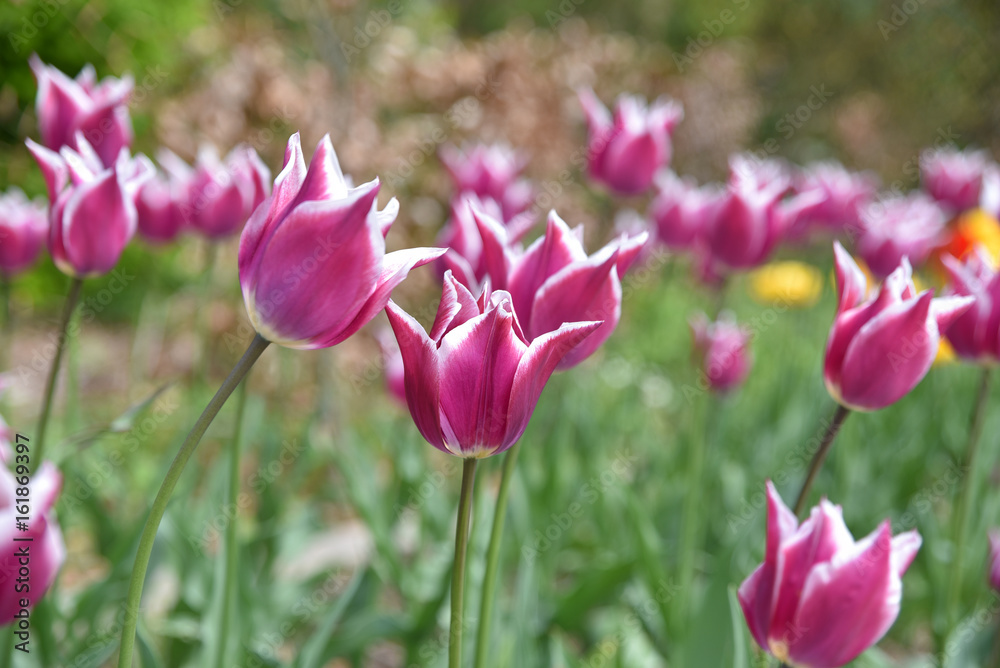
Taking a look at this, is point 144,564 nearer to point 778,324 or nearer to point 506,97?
point 506,97

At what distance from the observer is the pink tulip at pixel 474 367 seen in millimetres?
679

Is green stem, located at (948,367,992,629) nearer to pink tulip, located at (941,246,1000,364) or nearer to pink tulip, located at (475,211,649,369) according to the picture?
pink tulip, located at (941,246,1000,364)

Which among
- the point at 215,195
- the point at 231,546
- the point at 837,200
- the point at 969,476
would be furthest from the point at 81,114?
the point at 837,200

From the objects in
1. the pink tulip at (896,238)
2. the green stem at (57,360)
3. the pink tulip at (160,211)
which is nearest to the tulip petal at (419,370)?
the green stem at (57,360)

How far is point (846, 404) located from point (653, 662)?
1.22 m

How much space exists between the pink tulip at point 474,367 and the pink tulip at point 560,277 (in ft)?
0.41

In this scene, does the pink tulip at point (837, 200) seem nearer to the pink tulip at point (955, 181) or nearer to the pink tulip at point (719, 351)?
the pink tulip at point (955, 181)

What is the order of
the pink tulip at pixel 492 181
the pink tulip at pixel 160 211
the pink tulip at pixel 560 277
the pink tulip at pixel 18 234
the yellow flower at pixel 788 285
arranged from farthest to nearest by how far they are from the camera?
the yellow flower at pixel 788 285
the pink tulip at pixel 492 181
the pink tulip at pixel 160 211
the pink tulip at pixel 18 234
the pink tulip at pixel 560 277

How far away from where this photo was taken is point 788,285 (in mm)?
5207

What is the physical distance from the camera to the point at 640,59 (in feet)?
22.3

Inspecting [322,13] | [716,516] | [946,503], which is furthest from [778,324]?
[322,13]

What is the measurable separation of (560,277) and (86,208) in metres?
0.67

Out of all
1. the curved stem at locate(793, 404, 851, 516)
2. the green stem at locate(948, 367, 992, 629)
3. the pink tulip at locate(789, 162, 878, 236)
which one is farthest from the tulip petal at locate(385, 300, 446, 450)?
the pink tulip at locate(789, 162, 878, 236)

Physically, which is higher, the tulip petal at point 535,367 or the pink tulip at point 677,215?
the tulip petal at point 535,367
